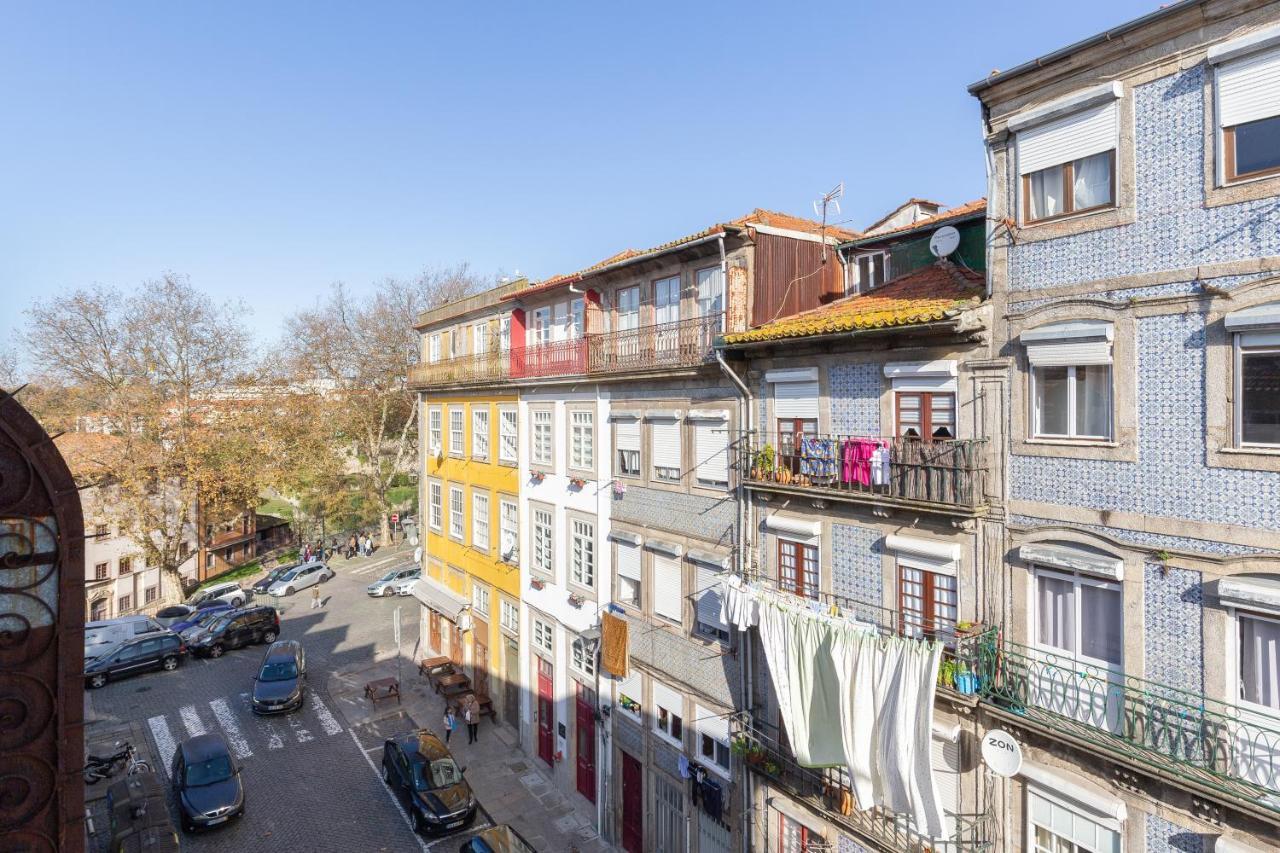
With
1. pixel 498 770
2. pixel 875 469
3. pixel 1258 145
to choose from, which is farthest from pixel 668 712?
pixel 1258 145

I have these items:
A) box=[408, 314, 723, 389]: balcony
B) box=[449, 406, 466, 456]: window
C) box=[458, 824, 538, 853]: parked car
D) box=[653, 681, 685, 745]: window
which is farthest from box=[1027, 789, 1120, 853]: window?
box=[449, 406, 466, 456]: window

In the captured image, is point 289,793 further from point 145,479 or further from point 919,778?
point 145,479

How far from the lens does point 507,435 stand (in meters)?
24.2

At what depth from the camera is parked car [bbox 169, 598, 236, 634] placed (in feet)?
105

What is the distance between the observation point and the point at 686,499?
16031mm

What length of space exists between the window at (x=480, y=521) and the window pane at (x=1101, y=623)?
65.2ft

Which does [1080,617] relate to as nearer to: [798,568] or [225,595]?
[798,568]

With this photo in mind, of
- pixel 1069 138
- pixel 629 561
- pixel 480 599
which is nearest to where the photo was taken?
pixel 1069 138

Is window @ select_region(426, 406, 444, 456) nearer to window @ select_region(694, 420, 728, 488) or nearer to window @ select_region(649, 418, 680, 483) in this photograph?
window @ select_region(649, 418, 680, 483)

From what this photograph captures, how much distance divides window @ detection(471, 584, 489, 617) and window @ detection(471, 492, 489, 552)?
1497 millimetres

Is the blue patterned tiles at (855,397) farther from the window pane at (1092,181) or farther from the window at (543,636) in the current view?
the window at (543,636)

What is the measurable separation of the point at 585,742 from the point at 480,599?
27.0ft

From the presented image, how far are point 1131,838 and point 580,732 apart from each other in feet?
46.3

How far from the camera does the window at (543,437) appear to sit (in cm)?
2156
